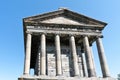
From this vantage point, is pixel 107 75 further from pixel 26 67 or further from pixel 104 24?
pixel 26 67

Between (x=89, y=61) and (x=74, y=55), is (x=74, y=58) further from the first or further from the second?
(x=89, y=61)

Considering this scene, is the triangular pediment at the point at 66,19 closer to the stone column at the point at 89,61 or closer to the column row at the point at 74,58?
the column row at the point at 74,58

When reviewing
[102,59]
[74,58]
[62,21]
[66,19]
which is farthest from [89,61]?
[66,19]

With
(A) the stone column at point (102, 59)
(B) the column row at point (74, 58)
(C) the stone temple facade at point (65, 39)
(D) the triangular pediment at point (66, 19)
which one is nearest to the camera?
(B) the column row at point (74, 58)

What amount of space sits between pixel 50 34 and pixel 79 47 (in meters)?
5.34

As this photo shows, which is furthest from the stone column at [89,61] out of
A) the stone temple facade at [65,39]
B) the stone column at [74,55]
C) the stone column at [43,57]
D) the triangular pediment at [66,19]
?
the stone column at [43,57]

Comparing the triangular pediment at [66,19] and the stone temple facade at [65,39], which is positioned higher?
the triangular pediment at [66,19]

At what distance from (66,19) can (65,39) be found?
9.69ft

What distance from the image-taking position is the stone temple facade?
23500 millimetres

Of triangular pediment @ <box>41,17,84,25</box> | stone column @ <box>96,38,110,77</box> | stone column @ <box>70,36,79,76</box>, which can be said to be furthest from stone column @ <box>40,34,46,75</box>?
stone column @ <box>96,38,110,77</box>

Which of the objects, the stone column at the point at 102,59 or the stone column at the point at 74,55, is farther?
the stone column at the point at 102,59

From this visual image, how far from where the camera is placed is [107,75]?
22609 millimetres

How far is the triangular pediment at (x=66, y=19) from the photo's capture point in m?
25.7

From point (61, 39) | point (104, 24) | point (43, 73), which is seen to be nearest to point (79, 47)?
point (61, 39)
